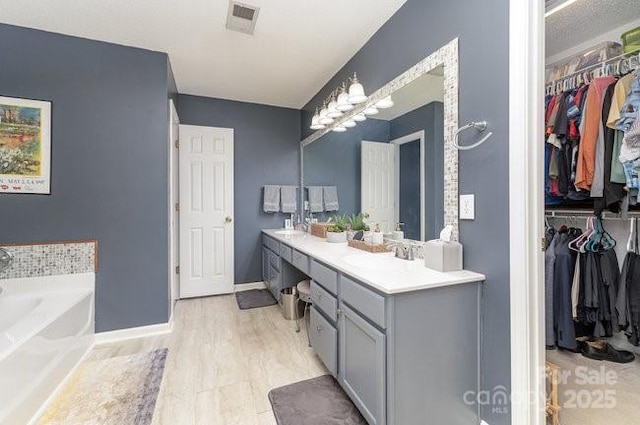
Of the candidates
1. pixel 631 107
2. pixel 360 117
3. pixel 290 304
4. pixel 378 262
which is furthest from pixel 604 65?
pixel 290 304

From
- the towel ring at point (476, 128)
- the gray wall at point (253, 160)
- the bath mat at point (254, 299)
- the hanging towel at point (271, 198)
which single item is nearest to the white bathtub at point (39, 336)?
the bath mat at point (254, 299)

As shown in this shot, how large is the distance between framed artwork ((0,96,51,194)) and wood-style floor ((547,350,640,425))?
387cm

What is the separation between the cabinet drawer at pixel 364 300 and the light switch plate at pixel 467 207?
0.65m

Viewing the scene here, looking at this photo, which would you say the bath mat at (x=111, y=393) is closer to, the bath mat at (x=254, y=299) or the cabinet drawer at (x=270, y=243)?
the bath mat at (x=254, y=299)

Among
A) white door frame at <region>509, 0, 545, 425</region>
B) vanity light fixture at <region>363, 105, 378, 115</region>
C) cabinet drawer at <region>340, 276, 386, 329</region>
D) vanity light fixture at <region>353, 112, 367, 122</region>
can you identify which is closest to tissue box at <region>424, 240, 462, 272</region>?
white door frame at <region>509, 0, 545, 425</region>

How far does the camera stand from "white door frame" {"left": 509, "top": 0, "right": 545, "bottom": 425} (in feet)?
4.03

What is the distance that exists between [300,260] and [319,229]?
0.81m

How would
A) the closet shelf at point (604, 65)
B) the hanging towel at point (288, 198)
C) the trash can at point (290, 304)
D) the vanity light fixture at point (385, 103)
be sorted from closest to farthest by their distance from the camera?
the closet shelf at point (604, 65), the vanity light fixture at point (385, 103), the trash can at point (290, 304), the hanging towel at point (288, 198)

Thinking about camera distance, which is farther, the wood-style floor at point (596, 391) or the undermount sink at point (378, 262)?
the undermount sink at point (378, 262)

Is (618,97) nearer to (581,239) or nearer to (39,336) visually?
(581,239)

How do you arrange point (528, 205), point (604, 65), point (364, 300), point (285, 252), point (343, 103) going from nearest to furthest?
point (528, 205) < point (364, 300) < point (604, 65) < point (343, 103) < point (285, 252)

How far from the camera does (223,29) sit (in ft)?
7.41

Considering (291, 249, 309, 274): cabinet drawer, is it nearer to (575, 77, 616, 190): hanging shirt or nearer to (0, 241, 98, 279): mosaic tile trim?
(0, 241, 98, 279): mosaic tile trim

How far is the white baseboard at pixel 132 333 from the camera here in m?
2.45
